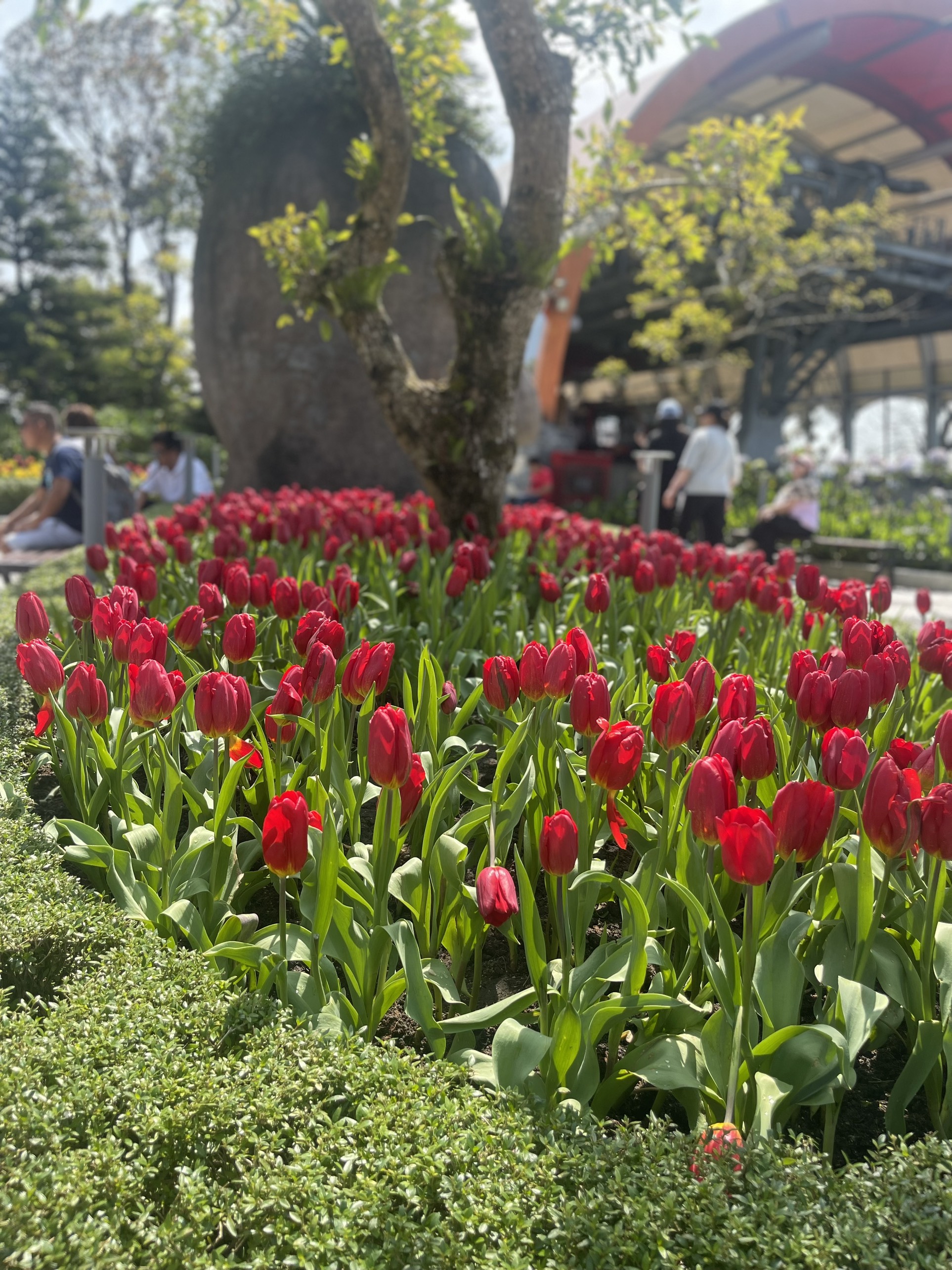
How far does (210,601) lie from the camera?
108 inches

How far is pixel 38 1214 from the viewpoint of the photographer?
116 centimetres

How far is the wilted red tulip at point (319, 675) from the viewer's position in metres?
2.01

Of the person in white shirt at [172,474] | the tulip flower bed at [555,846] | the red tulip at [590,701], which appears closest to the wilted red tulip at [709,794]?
the tulip flower bed at [555,846]

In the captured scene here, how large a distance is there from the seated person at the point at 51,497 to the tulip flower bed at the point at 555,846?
4.66 metres

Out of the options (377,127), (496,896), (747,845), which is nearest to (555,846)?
(496,896)

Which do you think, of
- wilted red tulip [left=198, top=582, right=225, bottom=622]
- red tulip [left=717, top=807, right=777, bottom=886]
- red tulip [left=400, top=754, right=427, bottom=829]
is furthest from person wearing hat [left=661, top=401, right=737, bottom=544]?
red tulip [left=717, top=807, right=777, bottom=886]

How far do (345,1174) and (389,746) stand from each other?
2.09ft

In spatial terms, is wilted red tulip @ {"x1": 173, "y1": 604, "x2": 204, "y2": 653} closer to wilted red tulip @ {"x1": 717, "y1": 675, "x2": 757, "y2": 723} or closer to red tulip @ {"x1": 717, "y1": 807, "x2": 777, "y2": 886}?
wilted red tulip @ {"x1": 717, "y1": 675, "x2": 757, "y2": 723}

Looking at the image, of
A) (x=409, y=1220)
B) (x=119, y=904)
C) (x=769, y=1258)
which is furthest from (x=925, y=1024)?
(x=119, y=904)

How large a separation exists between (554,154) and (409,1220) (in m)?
4.90

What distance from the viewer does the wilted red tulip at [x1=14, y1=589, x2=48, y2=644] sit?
7.94ft

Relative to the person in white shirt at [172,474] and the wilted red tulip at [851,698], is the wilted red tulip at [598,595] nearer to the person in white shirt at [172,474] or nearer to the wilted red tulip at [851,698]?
the wilted red tulip at [851,698]

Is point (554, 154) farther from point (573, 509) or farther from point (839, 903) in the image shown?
point (573, 509)

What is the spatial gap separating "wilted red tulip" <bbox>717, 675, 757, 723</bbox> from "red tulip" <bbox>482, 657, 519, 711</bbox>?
0.44 m
